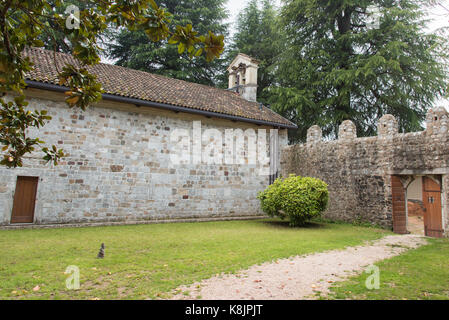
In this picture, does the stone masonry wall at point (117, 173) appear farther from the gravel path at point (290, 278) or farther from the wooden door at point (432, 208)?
the wooden door at point (432, 208)

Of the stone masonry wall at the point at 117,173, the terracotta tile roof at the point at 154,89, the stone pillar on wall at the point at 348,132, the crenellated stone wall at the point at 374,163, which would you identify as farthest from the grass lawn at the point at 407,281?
the terracotta tile roof at the point at 154,89

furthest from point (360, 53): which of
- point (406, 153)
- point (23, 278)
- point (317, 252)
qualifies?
point (23, 278)

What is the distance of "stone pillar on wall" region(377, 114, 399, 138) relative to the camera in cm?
970

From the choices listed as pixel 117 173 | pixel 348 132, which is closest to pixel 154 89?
pixel 117 173

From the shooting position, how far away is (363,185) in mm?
10516

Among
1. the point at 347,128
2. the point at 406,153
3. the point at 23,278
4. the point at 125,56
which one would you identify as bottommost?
the point at 23,278

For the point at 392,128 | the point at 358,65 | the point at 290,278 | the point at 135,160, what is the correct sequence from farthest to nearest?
the point at 358,65, the point at 135,160, the point at 392,128, the point at 290,278

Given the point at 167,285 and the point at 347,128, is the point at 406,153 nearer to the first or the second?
the point at 347,128

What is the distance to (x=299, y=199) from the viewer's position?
9523 millimetres

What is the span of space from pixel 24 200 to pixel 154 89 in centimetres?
596

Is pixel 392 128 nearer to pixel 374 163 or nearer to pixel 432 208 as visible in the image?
pixel 374 163

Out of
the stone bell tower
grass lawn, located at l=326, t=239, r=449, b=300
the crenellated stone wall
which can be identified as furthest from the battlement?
the stone bell tower

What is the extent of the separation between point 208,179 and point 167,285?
7946 millimetres

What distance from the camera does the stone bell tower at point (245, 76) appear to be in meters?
16.0
